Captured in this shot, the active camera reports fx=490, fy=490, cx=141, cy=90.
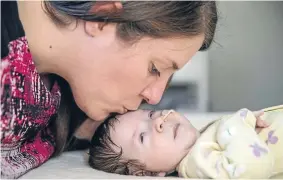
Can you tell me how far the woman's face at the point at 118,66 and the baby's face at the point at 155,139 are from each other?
0.05 m

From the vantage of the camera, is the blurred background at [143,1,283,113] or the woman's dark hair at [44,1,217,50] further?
the blurred background at [143,1,283,113]

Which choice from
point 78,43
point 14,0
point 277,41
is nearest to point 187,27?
point 78,43

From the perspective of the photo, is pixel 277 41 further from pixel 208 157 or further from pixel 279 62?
pixel 208 157

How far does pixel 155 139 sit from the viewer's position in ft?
3.64

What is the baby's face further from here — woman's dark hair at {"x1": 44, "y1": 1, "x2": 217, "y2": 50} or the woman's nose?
woman's dark hair at {"x1": 44, "y1": 1, "x2": 217, "y2": 50}

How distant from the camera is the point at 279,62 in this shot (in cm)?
284

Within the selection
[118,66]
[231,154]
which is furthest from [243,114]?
[118,66]

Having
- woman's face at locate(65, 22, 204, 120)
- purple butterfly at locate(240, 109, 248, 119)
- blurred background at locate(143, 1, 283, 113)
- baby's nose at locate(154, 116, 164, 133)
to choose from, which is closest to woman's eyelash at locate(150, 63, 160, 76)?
woman's face at locate(65, 22, 204, 120)

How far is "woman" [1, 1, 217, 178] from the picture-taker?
0.97 meters

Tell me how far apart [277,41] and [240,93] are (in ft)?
1.24

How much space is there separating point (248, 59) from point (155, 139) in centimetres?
193

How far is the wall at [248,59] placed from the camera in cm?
284

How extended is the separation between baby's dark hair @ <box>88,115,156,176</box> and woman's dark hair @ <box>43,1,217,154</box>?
264mm

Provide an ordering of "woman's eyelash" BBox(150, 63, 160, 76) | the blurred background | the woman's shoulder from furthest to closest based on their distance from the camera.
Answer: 1. the blurred background
2. "woman's eyelash" BBox(150, 63, 160, 76)
3. the woman's shoulder
